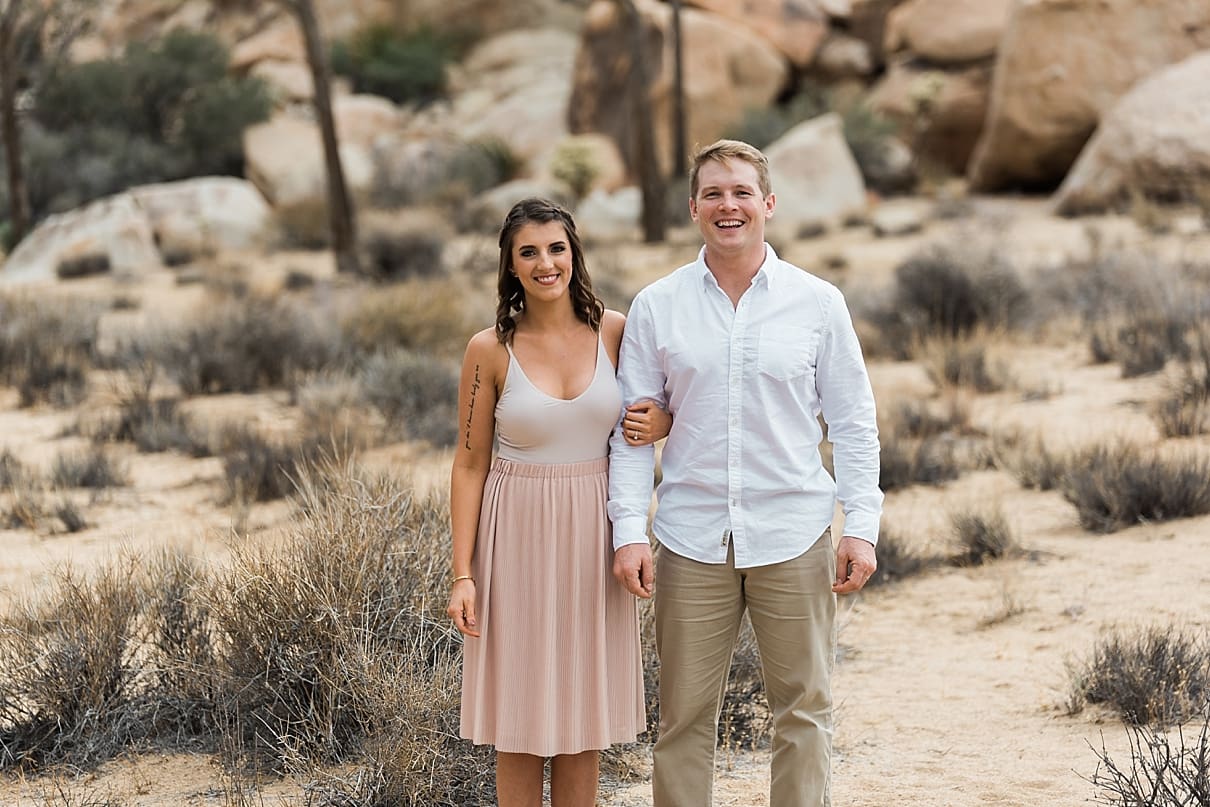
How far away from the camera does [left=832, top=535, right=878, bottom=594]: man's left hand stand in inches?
130

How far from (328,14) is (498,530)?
35.8m

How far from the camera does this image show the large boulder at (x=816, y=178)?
821 inches

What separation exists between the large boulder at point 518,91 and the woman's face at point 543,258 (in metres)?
23.9

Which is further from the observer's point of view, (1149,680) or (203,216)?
(203,216)

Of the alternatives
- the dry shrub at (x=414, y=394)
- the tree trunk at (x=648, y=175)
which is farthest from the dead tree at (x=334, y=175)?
the dry shrub at (x=414, y=394)

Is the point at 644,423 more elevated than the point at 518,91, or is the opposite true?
the point at 518,91

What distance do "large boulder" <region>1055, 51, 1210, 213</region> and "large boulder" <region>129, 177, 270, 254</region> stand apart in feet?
38.9

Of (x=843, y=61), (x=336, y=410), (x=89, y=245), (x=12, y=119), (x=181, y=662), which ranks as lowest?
(x=181, y=662)

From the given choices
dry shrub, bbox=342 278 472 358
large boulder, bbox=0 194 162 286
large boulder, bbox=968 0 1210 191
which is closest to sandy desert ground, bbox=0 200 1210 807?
dry shrub, bbox=342 278 472 358

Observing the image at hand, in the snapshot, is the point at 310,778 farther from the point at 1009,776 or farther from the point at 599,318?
the point at 1009,776

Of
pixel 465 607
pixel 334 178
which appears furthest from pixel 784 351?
pixel 334 178

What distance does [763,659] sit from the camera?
3426mm

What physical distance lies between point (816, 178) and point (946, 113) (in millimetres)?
5274

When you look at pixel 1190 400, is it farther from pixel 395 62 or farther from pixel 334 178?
pixel 395 62
